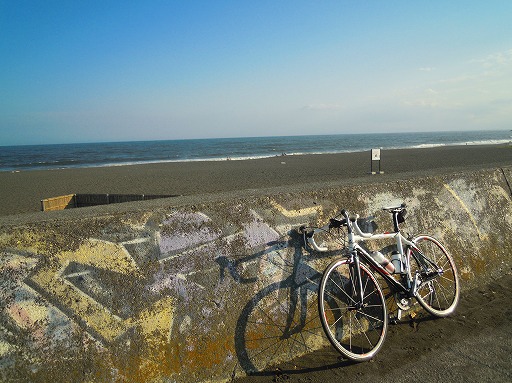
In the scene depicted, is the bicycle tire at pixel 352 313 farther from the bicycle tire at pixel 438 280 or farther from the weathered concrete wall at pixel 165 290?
the bicycle tire at pixel 438 280

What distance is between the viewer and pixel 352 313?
11.3 feet

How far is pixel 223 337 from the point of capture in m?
2.90

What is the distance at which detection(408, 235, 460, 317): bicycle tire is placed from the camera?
3.84 m

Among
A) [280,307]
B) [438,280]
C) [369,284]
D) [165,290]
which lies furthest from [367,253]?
[165,290]

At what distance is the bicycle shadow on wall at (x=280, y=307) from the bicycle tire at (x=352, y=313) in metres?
0.13

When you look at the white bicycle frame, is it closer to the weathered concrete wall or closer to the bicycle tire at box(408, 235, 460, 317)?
the bicycle tire at box(408, 235, 460, 317)

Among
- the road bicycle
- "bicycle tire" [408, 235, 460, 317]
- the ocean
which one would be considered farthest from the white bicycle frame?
the ocean

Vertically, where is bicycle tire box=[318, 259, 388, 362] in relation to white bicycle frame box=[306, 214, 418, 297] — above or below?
below

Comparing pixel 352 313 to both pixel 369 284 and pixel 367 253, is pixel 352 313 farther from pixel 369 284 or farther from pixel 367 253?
pixel 367 253

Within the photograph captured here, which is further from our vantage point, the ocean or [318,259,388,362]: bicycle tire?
the ocean

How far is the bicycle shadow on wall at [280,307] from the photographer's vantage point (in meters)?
2.99

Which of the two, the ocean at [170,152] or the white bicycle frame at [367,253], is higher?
the white bicycle frame at [367,253]

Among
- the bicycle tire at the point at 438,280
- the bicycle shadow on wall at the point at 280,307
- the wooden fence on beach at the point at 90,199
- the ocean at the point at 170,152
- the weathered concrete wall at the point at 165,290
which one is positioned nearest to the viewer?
the weathered concrete wall at the point at 165,290

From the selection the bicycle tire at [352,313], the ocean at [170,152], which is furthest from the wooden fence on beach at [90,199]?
the ocean at [170,152]
